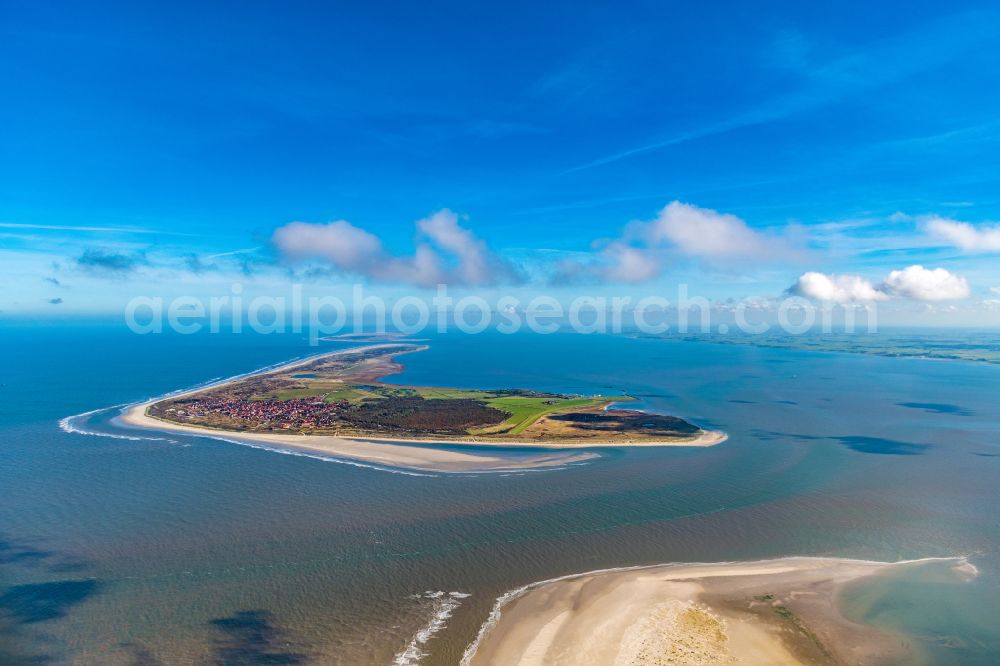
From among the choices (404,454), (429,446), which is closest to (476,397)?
(429,446)

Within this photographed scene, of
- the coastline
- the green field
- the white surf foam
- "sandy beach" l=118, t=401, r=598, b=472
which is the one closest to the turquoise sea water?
the white surf foam

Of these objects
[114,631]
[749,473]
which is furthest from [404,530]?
[749,473]

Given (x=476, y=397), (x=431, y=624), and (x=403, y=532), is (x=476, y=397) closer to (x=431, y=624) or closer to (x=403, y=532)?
(x=403, y=532)

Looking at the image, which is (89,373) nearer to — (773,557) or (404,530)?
(404,530)

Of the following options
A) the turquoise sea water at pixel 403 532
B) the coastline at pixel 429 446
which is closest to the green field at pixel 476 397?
the coastline at pixel 429 446

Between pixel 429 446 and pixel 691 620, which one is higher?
pixel 429 446

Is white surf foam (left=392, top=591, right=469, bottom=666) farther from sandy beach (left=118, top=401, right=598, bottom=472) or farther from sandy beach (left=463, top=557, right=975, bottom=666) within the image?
sandy beach (left=118, top=401, right=598, bottom=472)

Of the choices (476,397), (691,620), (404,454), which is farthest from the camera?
(476,397)

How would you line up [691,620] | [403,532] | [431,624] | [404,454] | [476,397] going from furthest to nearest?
[476,397] → [404,454] → [403,532] → [691,620] → [431,624]
